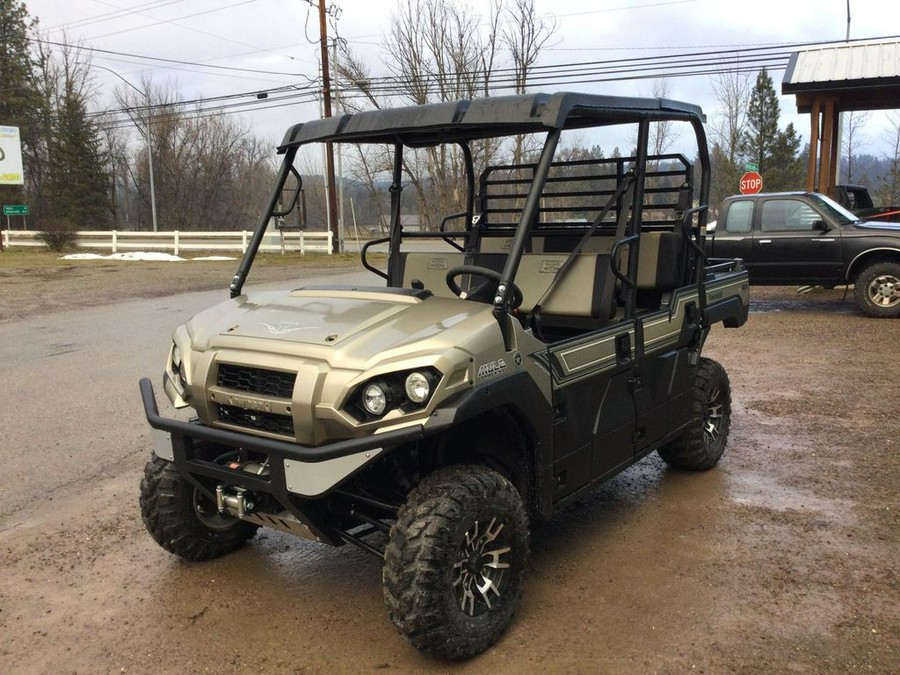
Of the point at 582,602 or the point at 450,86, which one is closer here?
the point at 582,602

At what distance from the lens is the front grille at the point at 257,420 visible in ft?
10.00

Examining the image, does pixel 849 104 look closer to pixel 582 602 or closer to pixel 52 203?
pixel 582 602

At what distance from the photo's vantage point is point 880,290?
11672mm

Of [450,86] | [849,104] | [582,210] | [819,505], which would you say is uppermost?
[450,86]

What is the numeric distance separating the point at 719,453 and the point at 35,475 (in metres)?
4.71

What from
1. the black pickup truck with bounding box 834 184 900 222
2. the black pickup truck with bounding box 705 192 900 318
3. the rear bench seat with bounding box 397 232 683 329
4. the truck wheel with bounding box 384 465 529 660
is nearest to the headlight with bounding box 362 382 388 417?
the truck wheel with bounding box 384 465 529 660

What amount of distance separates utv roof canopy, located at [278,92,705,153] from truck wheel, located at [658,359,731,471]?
1.65 m

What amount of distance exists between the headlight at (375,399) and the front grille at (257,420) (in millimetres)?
321

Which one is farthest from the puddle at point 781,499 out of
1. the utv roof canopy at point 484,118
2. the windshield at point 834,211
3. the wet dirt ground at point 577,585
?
the windshield at point 834,211

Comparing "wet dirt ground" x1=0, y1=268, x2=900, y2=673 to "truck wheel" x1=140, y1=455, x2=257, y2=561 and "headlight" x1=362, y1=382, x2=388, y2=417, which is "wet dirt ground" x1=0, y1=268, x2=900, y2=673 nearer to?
"truck wheel" x1=140, y1=455, x2=257, y2=561

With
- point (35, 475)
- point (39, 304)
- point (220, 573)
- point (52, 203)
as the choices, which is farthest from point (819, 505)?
point (52, 203)

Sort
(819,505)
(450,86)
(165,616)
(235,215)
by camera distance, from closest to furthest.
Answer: (165,616) < (819,505) < (450,86) < (235,215)

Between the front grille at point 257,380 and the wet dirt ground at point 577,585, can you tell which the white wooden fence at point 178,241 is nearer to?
the wet dirt ground at point 577,585

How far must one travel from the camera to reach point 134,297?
635 inches
